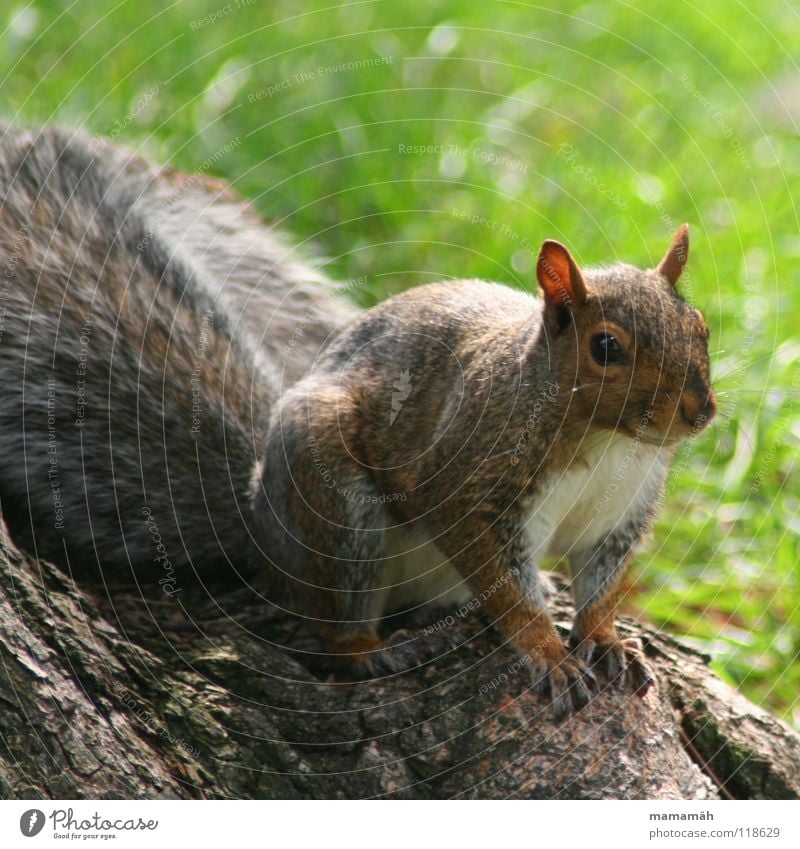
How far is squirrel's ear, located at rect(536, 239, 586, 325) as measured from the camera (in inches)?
50.1

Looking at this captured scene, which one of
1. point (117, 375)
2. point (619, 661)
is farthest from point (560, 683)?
point (117, 375)

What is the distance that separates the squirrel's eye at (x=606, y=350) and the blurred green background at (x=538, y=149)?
688 mm

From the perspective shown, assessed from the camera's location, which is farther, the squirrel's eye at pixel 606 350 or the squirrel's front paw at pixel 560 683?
the squirrel's front paw at pixel 560 683

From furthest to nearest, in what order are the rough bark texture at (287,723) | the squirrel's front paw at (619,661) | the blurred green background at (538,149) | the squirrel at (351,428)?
the blurred green background at (538,149), the squirrel's front paw at (619,661), the squirrel at (351,428), the rough bark texture at (287,723)

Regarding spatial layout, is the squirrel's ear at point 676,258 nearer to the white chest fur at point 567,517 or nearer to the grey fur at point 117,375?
→ the white chest fur at point 567,517

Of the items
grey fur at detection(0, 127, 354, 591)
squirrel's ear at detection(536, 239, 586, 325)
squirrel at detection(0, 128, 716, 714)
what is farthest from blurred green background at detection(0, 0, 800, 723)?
squirrel's ear at detection(536, 239, 586, 325)

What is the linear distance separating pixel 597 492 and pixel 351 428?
13.7 inches

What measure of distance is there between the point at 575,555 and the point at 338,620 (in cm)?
34

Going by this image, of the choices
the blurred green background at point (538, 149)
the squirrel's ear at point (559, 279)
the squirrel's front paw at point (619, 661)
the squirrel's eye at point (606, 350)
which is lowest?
the squirrel's front paw at point (619, 661)

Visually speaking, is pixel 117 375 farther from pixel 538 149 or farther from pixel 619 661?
pixel 538 149

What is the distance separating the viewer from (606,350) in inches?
51.2

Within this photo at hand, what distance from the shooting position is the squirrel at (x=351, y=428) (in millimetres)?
1352

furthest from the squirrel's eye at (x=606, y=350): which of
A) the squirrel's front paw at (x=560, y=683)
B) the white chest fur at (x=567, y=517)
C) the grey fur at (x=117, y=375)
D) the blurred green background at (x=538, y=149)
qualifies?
the blurred green background at (x=538, y=149)
